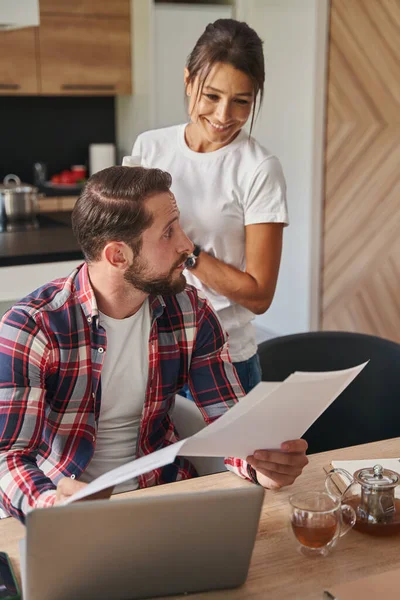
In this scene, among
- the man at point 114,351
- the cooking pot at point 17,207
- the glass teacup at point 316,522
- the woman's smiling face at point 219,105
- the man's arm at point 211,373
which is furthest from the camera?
the cooking pot at point 17,207

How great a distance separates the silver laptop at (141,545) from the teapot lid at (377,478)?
0.27m

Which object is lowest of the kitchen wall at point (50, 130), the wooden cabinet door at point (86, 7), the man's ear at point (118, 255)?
the man's ear at point (118, 255)

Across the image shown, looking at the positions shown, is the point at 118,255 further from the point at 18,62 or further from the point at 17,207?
the point at 18,62

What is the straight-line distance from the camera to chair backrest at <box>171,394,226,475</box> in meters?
1.61

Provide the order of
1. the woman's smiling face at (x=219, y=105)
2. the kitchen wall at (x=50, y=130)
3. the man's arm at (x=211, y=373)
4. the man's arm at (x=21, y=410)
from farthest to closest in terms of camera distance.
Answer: the kitchen wall at (x=50, y=130) → the woman's smiling face at (x=219, y=105) → the man's arm at (x=211, y=373) → the man's arm at (x=21, y=410)

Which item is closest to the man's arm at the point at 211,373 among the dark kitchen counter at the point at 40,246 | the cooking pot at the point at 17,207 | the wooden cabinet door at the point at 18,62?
the dark kitchen counter at the point at 40,246

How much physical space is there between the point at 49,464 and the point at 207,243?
69cm

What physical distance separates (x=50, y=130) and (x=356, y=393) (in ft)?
13.1

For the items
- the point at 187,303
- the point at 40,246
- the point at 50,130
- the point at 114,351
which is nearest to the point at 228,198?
the point at 187,303

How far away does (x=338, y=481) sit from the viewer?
1379 mm

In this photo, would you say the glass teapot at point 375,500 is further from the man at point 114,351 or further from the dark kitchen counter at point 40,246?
the dark kitchen counter at point 40,246

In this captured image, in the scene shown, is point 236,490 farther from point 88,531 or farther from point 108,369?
point 108,369

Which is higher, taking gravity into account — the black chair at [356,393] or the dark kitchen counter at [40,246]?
the dark kitchen counter at [40,246]

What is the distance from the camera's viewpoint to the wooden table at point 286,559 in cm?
107
